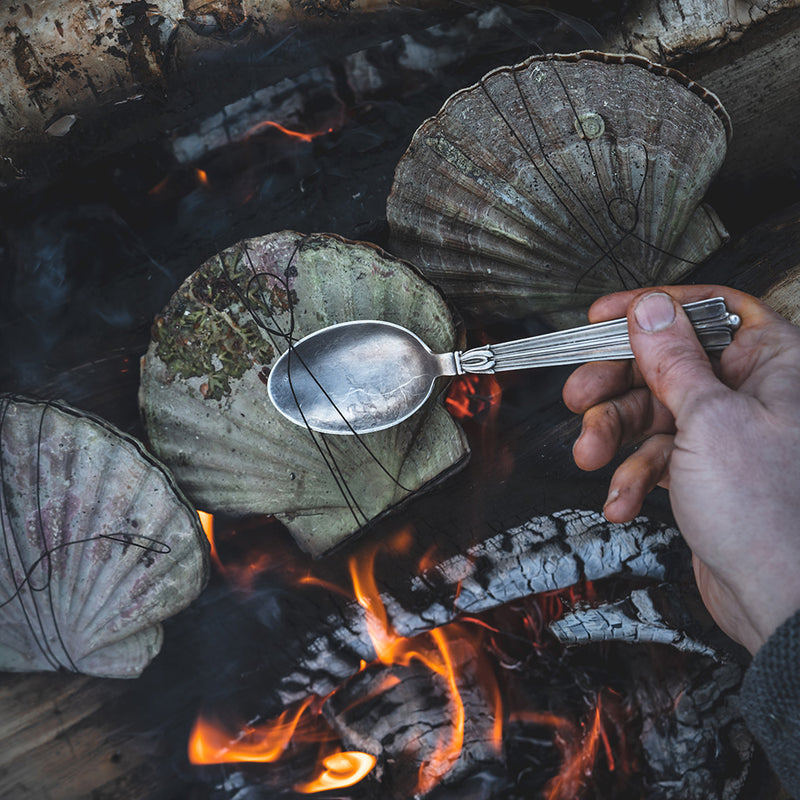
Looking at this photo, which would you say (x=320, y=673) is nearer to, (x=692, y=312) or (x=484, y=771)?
(x=484, y=771)

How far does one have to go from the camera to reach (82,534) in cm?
113

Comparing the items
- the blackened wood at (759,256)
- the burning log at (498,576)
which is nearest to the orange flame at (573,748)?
the burning log at (498,576)

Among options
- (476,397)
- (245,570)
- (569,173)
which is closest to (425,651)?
(245,570)

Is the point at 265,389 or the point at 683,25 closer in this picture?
the point at 265,389

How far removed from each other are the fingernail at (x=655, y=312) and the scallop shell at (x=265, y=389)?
0.37m

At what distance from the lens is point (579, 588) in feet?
4.20

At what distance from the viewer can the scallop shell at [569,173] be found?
113 cm

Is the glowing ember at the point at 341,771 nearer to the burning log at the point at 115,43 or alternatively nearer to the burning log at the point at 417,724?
the burning log at the point at 417,724

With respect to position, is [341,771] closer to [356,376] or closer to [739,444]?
[356,376]

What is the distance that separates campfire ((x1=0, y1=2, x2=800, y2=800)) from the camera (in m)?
1.15

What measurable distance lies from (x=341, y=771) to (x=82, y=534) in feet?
2.34

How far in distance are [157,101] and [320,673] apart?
130cm

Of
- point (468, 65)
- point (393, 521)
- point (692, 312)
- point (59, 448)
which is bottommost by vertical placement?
point (393, 521)

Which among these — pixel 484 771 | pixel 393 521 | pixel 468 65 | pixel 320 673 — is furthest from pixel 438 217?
pixel 484 771
